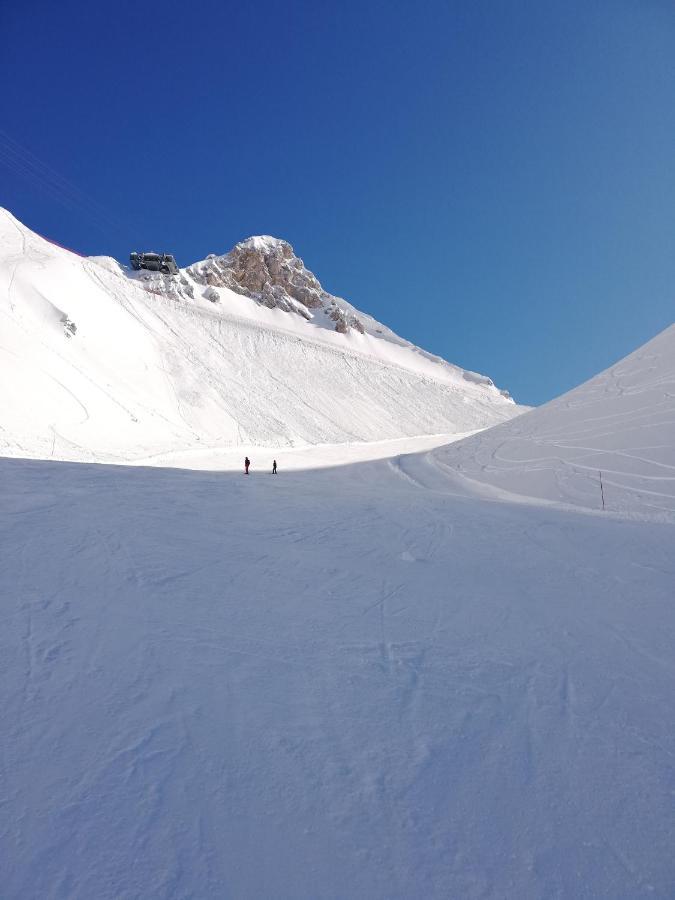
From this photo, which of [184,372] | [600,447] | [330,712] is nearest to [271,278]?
[184,372]

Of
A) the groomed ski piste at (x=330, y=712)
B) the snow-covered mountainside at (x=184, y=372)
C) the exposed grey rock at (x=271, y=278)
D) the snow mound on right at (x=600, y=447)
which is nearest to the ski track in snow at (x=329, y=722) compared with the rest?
the groomed ski piste at (x=330, y=712)

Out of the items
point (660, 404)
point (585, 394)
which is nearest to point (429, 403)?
point (585, 394)

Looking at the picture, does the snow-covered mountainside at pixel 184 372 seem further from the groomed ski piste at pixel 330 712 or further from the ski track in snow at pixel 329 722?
the ski track in snow at pixel 329 722

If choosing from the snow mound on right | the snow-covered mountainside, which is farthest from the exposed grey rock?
the snow mound on right

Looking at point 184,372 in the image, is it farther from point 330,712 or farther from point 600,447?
point 330,712

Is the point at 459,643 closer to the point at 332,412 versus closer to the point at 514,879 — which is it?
the point at 514,879

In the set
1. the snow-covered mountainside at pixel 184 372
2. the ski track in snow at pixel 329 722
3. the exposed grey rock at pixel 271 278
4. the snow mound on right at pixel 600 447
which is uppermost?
the exposed grey rock at pixel 271 278
